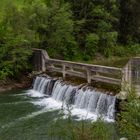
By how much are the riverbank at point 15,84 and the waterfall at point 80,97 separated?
3.80ft

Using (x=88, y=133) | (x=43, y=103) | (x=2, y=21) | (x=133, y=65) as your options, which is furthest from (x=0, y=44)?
(x=88, y=133)

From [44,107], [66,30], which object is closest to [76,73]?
[44,107]

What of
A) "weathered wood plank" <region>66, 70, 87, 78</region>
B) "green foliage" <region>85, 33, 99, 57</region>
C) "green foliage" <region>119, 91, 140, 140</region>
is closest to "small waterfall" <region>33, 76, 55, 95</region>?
"weathered wood plank" <region>66, 70, 87, 78</region>

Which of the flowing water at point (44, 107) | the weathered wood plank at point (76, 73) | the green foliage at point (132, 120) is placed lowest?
the flowing water at point (44, 107)

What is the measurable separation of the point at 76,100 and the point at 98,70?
5.88 ft

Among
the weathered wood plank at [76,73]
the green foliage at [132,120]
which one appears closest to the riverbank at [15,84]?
the weathered wood plank at [76,73]

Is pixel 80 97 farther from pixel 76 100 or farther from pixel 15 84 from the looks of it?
pixel 15 84

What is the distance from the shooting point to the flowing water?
49.9 ft

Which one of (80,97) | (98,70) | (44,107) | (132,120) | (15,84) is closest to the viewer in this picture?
(132,120)

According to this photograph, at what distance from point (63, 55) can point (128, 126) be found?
21.0 meters

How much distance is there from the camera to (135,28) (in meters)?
38.2

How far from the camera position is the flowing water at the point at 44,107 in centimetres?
1520

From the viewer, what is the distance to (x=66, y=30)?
2753 centimetres

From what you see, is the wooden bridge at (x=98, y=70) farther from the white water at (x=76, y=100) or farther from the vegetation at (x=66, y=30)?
the vegetation at (x=66, y=30)
